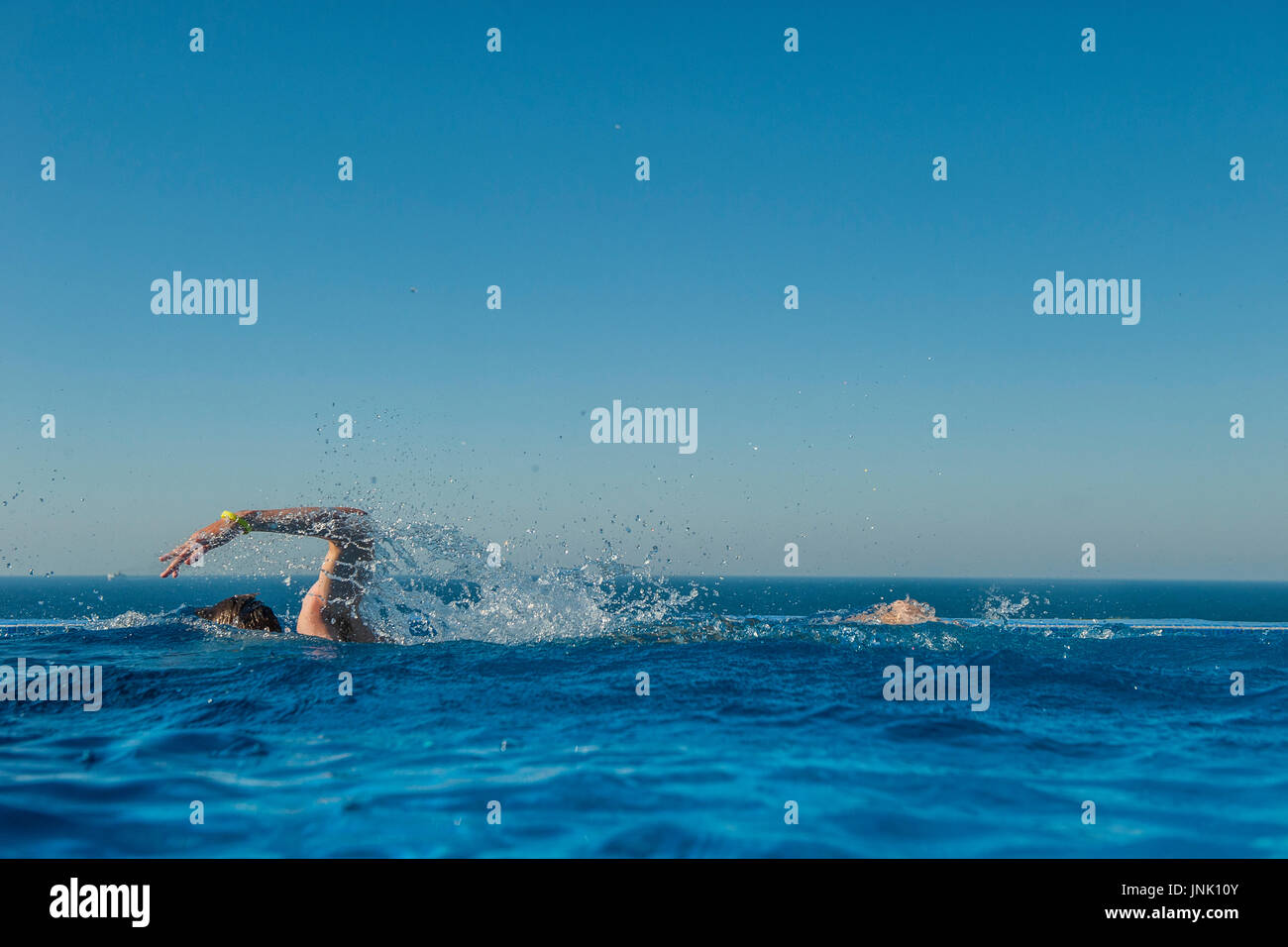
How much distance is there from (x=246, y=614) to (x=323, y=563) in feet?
7.55

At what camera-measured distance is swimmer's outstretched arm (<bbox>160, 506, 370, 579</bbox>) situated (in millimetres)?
8641

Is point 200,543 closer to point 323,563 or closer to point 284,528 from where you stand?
→ point 284,528

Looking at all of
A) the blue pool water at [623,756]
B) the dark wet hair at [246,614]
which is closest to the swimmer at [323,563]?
the dark wet hair at [246,614]

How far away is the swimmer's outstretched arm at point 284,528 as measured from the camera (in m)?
8.64

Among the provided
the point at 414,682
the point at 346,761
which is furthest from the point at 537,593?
the point at 346,761

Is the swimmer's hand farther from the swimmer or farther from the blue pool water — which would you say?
the blue pool water

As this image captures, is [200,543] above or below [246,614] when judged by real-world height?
above

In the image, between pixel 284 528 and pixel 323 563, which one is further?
pixel 323 563

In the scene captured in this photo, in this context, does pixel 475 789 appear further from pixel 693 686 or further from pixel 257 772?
pixel 693 686

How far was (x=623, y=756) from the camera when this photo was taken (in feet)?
20.9

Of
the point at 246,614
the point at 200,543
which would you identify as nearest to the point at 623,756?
the point at 200,543

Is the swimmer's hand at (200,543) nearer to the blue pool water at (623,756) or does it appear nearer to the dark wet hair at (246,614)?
the blue pool water at (623,756)

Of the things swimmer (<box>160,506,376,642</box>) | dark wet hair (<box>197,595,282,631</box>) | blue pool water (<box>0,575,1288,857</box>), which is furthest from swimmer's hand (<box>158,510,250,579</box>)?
dark wet hair (<box>197,595,282,631</box>)
